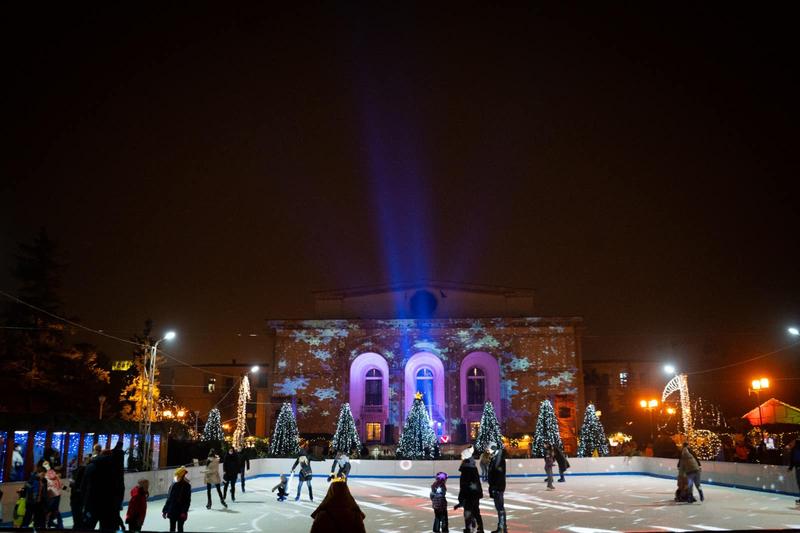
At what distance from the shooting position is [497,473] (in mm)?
12227

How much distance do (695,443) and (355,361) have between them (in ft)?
83.7

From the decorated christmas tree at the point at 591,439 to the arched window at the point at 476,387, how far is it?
1327 centimetres

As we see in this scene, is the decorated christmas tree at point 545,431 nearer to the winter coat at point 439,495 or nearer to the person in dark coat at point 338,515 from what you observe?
→ the winter coat at point 439,495

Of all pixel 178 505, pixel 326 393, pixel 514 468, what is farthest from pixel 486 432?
pixel 178 505

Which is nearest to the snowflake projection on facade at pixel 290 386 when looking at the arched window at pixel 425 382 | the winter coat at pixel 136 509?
the arched window at pixel 425 382

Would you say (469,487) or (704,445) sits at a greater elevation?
(469,487)

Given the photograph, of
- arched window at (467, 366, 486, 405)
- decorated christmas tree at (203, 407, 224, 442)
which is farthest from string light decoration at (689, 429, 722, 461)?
decorated christmas tree at (203, 407, 224, 442)

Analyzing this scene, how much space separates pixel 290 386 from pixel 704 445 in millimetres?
28917

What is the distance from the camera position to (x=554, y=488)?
2428cm

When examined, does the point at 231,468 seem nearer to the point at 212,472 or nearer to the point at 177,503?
the point at 212,472

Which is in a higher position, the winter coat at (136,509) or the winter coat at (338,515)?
the winter coat at (338,515)

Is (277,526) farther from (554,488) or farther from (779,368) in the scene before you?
(779,368)

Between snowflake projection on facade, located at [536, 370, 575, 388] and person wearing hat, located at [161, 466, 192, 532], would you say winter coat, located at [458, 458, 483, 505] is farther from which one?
snowflake projection on facade, located at [536, 370, 575, 388]

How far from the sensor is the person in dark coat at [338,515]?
21.6ft
